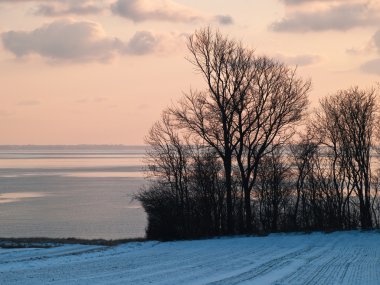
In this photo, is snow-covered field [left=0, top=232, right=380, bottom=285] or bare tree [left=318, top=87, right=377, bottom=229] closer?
snow-covered field [left=0, top=232, right=380, bottom=285]

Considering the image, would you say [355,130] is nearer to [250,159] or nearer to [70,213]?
[250,159]

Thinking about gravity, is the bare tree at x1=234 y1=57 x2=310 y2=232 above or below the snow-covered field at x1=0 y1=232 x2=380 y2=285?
above

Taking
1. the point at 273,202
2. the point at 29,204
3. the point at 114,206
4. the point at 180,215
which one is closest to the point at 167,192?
the point at 180,215

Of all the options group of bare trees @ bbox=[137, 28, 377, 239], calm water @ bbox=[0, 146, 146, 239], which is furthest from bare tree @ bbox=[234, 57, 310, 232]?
calm water @ bbox=[0, 146, 146, 239]

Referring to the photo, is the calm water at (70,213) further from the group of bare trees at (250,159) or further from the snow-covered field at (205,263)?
the snow-covered field at (205,263)

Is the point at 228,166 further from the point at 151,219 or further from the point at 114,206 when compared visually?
the point at 114,206

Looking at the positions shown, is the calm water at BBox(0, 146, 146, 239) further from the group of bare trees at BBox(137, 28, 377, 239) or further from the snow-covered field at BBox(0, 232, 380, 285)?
the snow-covered field at BBox(0, 232, 380, 285)

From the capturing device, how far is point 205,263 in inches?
703

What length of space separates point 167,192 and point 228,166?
13391 mm

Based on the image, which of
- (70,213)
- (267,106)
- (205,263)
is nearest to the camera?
(205,263)

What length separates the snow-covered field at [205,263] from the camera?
14523 mm

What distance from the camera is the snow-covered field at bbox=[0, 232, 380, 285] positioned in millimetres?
14523

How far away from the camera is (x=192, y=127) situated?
111ft

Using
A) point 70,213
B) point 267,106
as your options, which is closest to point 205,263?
point 267,106
